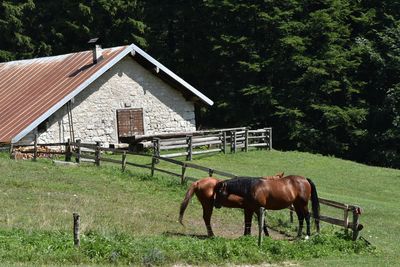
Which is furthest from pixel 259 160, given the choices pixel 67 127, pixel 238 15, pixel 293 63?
pixel 238 15

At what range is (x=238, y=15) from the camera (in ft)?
166

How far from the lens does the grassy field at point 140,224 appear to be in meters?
13.7

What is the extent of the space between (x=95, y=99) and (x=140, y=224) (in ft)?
58.0

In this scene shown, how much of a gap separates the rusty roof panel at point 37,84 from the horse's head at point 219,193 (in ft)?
52.3

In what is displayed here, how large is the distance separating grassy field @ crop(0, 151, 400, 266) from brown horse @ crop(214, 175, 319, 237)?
0.81 m

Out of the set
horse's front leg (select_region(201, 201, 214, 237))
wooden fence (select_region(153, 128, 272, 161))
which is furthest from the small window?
horse's front leg (select_region(201, 201, 214, 237))

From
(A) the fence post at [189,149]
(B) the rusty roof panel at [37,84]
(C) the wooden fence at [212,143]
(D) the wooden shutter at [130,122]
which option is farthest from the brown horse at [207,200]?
(D) the wooden shutter at [130,122]

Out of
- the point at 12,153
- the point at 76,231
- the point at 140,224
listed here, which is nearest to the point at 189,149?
the point at 12,153

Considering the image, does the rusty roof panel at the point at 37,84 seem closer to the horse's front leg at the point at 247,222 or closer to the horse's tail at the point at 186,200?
the horse's tail at the point at 186,200

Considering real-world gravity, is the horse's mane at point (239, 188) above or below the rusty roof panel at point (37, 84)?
below

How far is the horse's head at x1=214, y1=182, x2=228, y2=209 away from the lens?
16406 millimetres

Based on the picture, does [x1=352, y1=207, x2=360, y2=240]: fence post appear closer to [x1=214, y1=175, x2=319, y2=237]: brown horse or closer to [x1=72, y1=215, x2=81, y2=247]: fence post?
[x1=214, y1=175, x2=319, y2=237]: brown horse

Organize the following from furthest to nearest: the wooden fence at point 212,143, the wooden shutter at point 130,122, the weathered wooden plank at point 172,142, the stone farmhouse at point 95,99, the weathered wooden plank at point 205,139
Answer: the wooden shutter at point 130,122
the weathered wooden plank at point 205,139
the stone farmhouse at point 95,99
the wooden fence at point 212,143
the weathered wooden plank at point 172,142

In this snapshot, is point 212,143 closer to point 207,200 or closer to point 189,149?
Result: point 189,149
